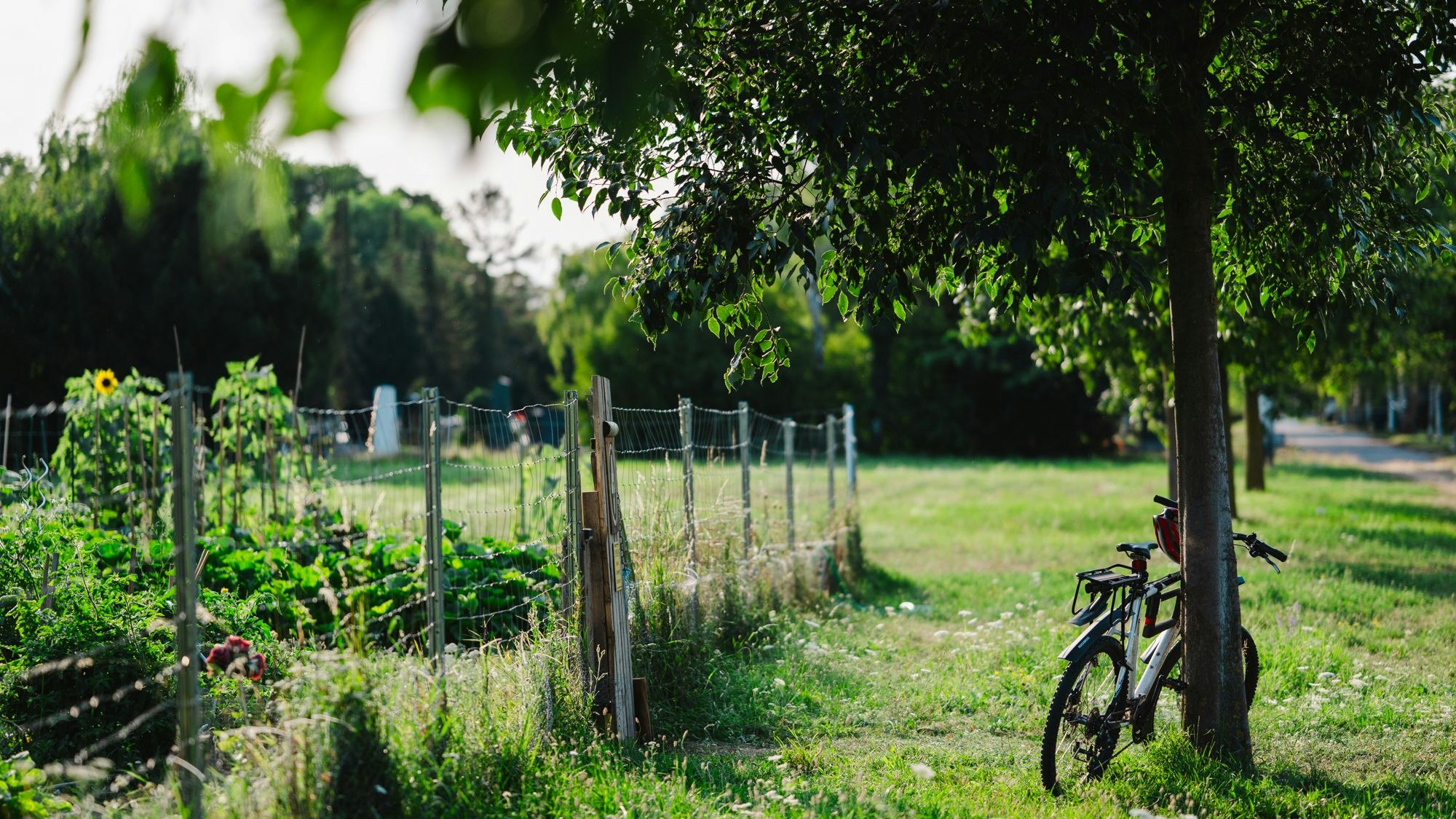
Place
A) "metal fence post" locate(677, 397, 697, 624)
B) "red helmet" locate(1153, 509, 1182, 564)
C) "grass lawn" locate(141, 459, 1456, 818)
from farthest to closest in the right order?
"metal fence post" locate(677, 397, 697, 624), "red helmet" locate(1153, 509, 1182, 564), "grass lawn" locate(141, 459, 1456, 818)

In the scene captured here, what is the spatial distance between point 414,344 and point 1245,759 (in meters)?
43.4

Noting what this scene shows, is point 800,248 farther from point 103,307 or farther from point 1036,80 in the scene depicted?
point 103,307

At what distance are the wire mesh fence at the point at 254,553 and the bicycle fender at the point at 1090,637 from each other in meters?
2.25

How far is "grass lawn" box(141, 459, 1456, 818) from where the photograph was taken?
441 centimetres

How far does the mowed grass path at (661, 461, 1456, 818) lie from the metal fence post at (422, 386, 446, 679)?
4.09ft

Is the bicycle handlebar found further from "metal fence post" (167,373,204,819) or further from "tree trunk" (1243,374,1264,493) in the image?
"tree trunk" (1243,374,1264,493)

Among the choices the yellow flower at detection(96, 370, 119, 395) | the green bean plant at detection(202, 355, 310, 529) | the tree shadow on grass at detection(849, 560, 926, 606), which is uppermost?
the yellow flower at detection(96, 370, 119, 395)

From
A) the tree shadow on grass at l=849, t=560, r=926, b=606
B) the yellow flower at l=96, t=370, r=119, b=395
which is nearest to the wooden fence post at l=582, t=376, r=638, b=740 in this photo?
the yellow flower at l=96, t=370, r=119, b=395

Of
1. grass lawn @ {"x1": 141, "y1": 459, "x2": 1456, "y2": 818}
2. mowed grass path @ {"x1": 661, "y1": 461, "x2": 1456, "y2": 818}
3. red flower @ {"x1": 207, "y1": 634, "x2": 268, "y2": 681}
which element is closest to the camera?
red flower @ {"x1": 207, "y1": 634, "x2": 268, "y2": 681}

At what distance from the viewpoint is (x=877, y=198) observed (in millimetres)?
5191

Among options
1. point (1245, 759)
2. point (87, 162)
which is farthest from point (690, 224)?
point (1245, 759)

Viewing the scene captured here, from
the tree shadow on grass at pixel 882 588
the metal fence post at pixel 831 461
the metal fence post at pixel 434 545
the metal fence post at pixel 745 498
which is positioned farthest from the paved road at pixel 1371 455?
the metal fence post at pixel 434 545

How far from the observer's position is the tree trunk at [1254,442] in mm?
19422

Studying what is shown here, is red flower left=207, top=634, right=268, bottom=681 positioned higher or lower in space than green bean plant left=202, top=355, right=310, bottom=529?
lower
